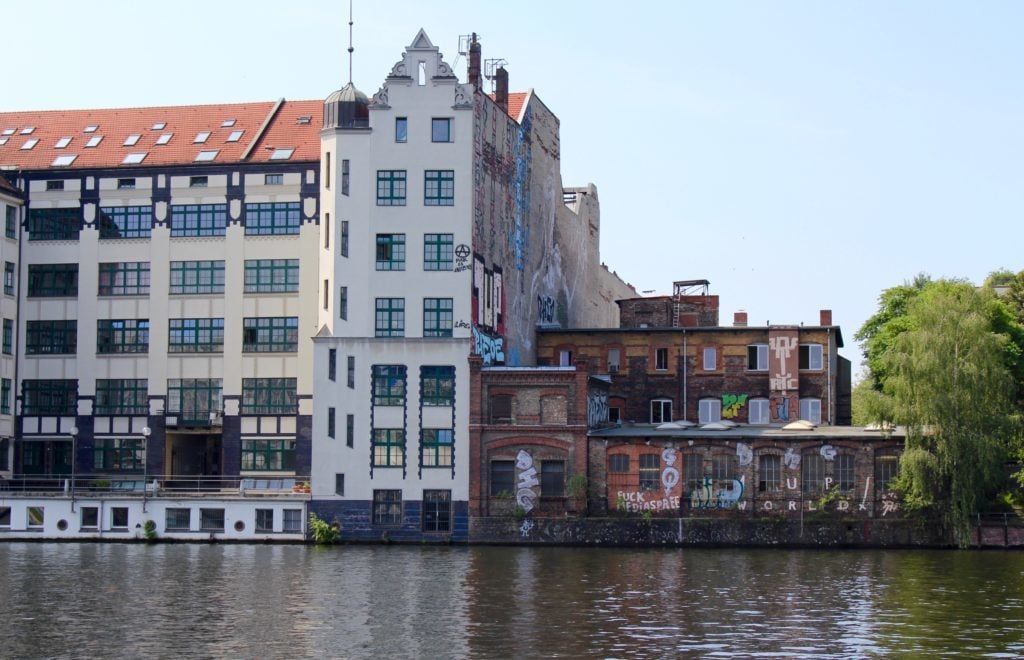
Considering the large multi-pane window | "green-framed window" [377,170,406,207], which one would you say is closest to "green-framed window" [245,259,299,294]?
the large multi-pane window

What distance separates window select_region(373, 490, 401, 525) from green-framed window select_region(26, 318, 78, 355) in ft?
71.4

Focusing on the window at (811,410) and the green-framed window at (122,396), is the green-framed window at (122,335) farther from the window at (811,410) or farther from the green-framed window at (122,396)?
the window at (811,410)

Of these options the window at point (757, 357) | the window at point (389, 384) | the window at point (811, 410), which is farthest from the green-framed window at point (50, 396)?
the window at point (811, 410)

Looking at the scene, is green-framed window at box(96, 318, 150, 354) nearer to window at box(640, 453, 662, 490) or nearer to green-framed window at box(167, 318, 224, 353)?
green-framed window at box(167, 318, 224, 353)

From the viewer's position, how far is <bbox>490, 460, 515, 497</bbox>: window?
8219 centimetres

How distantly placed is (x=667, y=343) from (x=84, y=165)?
3552cm

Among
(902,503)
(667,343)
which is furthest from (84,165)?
(902,503)

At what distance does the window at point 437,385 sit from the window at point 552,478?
20.0 ft

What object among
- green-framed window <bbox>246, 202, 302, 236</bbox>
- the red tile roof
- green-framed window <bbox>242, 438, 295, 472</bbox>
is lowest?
green-framed window <bbox>242, 438, 295, 472</bbox>

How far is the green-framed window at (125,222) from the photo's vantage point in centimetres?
9131

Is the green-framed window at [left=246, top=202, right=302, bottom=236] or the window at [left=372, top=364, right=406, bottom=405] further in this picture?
the green-framed window at [left=246, top=202, right=302, bottom=236]

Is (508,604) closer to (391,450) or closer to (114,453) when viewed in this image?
(391,450)

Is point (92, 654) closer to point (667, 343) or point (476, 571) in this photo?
point (476, 571)

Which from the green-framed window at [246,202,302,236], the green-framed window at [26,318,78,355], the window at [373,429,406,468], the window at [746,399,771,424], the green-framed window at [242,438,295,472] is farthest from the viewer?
the window at [746,399,771,424]
